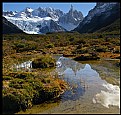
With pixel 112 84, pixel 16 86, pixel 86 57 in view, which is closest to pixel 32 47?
pixel 86 57

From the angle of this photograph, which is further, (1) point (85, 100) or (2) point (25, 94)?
(1) point (85, 100)

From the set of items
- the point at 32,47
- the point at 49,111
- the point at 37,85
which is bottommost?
the point at 49,111

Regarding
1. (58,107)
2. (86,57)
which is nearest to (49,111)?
(58,107)

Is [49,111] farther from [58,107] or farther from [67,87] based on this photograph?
[67,87]

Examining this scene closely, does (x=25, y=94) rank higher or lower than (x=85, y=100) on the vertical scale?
higher

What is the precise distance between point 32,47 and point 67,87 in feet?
130

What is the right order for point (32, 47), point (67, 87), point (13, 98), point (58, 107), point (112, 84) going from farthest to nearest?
A: point (32, 47) < point (112, 84) < point (67, 87) < point (58, 107) < point (13, 98)

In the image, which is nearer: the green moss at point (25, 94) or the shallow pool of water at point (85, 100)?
the green moss at point (25, 94)

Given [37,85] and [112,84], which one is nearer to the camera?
[37,85]

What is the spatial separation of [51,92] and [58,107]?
6.16 feet

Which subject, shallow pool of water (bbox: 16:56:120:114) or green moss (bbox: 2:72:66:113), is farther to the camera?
shallow pool of water (bbox: 16:56:120:114)

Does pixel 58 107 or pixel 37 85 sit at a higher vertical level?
pixel 37 85

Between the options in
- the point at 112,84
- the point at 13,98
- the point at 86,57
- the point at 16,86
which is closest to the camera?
the point at 13,98

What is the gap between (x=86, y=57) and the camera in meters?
37.6
